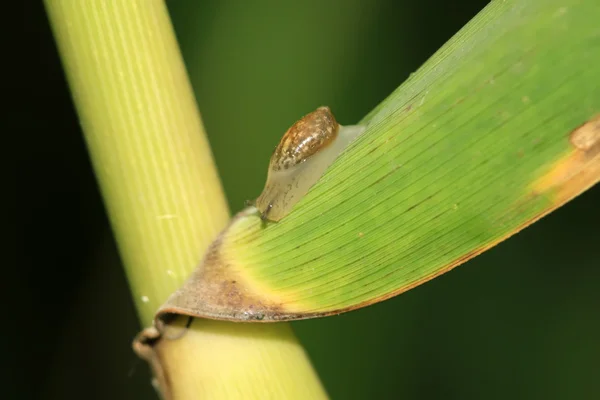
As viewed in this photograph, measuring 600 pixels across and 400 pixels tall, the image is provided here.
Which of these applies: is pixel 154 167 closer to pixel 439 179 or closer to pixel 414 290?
pixel 439 179

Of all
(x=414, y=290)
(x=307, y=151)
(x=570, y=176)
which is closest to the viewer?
(x=570, y=176)

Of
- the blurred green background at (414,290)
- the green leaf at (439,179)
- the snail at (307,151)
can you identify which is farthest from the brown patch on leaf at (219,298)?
the blurred green background at (414,290)

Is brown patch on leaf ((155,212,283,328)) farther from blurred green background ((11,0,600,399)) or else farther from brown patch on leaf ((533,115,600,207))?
blurred green background ((11,0,600,399))

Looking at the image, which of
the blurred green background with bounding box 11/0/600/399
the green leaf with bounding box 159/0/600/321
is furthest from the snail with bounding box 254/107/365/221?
the blurred green background with bounding box 11/0/600/399

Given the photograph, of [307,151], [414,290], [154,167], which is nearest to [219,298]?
[154,167]

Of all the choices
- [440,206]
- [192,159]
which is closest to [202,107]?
[192,159]

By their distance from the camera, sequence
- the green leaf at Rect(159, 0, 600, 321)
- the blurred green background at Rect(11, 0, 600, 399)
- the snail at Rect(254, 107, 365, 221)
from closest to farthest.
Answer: the green leaf at Rect(159, 0, 600, 321), the snail at Rect(254, 107, 365, 221), the blurred green background at Rect(11, 0, 600, 399)

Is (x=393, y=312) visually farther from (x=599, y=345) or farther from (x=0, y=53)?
(x=0, y=53)
